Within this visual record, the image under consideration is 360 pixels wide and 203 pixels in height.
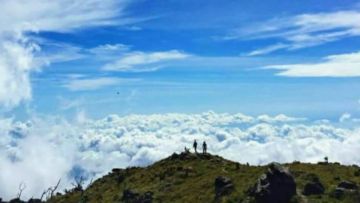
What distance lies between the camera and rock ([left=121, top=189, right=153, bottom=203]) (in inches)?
4956

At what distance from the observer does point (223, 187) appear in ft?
372

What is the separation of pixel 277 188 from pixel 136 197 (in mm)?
43734

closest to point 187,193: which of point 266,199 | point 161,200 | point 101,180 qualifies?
point 161,200

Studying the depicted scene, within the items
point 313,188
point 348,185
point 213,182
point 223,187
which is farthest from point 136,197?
point 348,185

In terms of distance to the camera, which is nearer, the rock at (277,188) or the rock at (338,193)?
the rock at (277,188)

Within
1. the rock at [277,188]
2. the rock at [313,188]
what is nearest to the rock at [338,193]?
the rock at [313,188]

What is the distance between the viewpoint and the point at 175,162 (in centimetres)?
15825

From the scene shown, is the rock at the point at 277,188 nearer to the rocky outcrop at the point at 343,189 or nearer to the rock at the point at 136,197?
the rocky outcrop at the point at 343,189

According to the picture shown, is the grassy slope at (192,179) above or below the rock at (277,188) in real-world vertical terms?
above

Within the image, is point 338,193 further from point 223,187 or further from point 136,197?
point 136,197

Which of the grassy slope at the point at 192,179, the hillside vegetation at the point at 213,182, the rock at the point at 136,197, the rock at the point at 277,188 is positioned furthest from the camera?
the rock at the point at 136,197

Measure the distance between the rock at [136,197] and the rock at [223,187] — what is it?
1821 cm

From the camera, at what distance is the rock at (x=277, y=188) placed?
92812mm

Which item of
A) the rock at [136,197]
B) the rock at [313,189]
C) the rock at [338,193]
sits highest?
the rock at [136,197]
